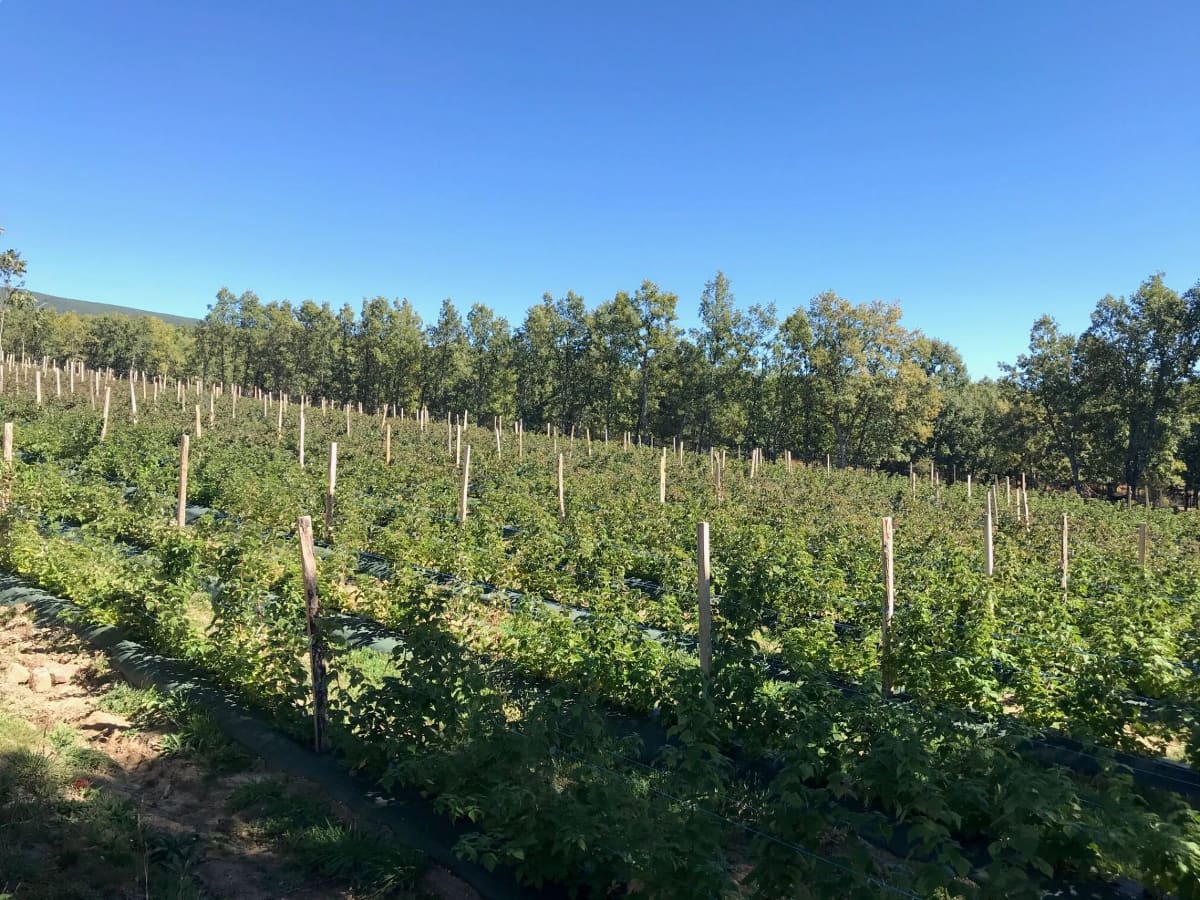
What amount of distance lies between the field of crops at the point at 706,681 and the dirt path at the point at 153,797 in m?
0.61

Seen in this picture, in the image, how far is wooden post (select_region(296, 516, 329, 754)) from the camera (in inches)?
229

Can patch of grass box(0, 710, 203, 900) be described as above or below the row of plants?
below

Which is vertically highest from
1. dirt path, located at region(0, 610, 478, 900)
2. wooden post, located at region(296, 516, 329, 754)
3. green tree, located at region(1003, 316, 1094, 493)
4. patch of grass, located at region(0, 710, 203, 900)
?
green tree, located at region(1003, 316, 1094, 493)

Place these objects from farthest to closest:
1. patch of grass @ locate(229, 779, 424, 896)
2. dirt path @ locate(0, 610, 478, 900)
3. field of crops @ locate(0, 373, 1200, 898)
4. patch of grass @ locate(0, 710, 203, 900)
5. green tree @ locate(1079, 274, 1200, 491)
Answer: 1. green tree @ locate(1079, 274, 1200, 491)
2. patch of grass @ locate(229, 779, 424, 896)
3. dirt path @ locate(0, 610, 478, 900)
4. patch of grass @ locate(0, 710, 203, 900)
5. field of crops @ locate(0, 373, 1200, 898)

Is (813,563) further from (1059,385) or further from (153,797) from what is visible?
(1059,385)

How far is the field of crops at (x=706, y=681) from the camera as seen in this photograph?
373cm

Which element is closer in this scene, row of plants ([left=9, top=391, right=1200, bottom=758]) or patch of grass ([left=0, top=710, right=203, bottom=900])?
patch of grass ([left=0, top=710, right=203, bottom=900])

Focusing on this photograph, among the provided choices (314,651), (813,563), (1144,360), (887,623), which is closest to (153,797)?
(314,651)

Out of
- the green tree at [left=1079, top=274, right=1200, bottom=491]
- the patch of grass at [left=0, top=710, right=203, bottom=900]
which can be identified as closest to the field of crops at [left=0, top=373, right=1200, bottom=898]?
the patch of grass at [left=0, top=710, right=203, bottom=900]

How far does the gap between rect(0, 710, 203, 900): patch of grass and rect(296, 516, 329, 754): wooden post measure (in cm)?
138

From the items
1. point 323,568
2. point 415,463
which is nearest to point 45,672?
point 323,568

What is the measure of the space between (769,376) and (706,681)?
47582 millimetres

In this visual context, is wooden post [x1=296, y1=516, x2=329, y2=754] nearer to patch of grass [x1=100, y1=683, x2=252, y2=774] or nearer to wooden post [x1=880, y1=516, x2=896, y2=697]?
patch of grass [x1=100, y1=683, x2=252, y2=774]

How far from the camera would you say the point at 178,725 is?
6199 mm
